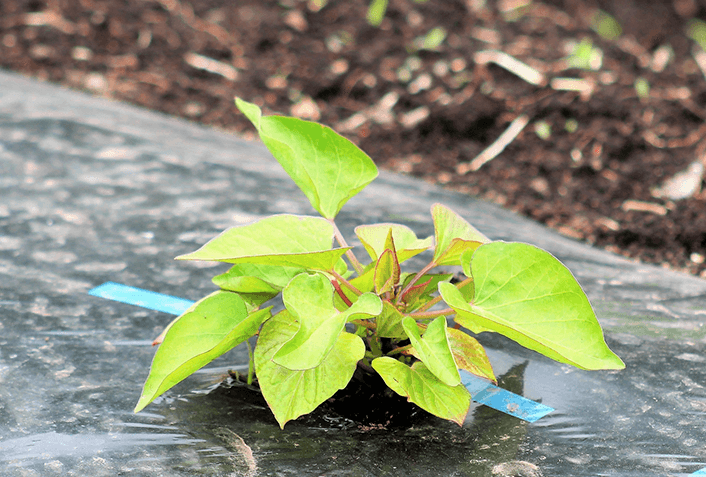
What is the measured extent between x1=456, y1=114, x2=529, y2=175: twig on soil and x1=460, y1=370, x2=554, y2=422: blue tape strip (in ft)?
3.97

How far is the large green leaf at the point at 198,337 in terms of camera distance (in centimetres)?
68

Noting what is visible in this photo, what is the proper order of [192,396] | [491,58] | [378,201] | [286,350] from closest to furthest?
[286,350] → [192,396] → [378,201] → [491,58]

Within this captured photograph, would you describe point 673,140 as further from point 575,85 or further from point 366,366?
point 366,366

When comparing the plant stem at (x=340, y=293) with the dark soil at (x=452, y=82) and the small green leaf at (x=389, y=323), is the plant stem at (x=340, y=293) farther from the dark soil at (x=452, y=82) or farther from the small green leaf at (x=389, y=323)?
the dark soil at (x=452, y=82)

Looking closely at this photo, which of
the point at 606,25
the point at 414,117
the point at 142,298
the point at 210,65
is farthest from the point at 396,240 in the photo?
the point at 606,25

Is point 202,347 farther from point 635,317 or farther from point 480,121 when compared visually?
point 480,121

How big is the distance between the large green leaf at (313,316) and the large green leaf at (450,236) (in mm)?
136

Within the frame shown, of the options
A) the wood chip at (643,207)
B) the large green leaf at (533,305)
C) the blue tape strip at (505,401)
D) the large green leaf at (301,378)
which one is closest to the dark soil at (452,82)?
the wood chip at (643,207)

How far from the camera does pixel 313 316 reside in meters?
0.68

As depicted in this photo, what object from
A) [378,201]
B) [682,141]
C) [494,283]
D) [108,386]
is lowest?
[108,386]

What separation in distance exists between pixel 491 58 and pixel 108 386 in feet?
6.09

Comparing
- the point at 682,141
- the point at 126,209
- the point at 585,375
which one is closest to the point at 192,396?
the point at 585,375

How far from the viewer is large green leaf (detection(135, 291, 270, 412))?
680 mm

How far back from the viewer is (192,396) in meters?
0.83
